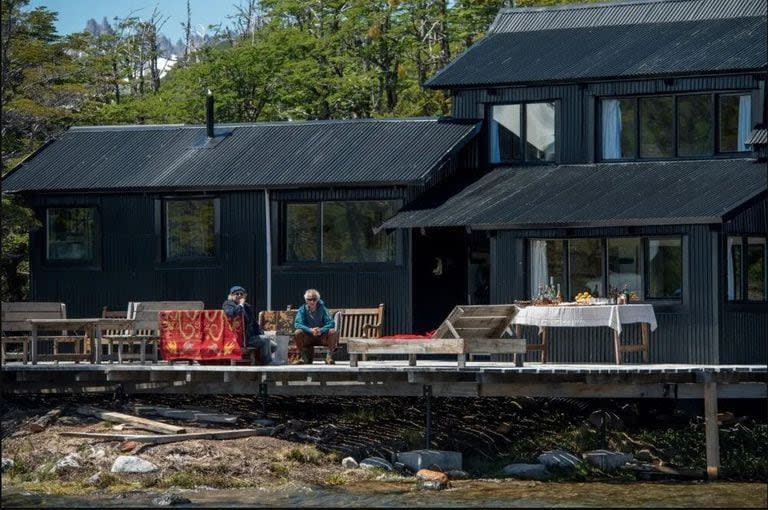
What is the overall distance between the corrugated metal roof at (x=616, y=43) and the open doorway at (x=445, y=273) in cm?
276

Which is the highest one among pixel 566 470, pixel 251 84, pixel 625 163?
pixel 251 84

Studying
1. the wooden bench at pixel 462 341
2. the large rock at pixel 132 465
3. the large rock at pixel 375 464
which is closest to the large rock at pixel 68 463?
the large rock at pixel 132 465

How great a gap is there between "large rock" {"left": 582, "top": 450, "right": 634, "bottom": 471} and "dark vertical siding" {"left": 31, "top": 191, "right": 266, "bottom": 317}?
801cm

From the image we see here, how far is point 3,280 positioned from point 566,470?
54.8ft

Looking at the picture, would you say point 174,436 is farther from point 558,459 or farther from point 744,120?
point 744,120

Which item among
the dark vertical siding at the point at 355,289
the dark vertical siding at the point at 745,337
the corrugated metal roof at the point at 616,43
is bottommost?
the dark vertical siding at the point at 745,337

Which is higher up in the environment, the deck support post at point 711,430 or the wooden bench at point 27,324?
the wooden bench at point 27,324

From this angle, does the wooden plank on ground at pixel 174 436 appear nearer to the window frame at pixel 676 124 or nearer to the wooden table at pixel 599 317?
the wooden table at pixel 599 317

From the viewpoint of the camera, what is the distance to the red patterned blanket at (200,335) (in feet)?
93.9

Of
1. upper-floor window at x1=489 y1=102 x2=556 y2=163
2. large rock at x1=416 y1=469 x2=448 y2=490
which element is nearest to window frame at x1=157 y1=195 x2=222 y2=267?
upper-floor window at x1=489 y1=102 x2=556 y2=163

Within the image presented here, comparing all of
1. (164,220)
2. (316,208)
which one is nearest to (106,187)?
(164,220)

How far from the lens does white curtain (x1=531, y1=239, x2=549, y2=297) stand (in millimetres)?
30922

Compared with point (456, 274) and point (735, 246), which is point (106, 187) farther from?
point (735, 246)

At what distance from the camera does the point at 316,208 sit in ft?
109
